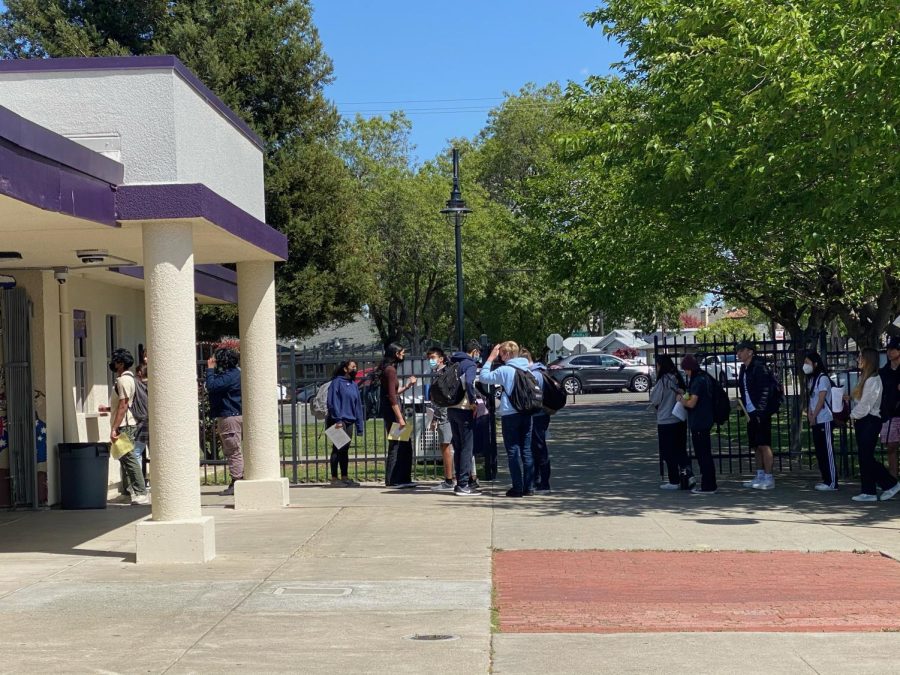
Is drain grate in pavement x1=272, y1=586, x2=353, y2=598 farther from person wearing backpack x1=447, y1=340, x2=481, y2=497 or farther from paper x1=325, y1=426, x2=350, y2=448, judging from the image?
paper x1=325, y1=426, x2=350, y2=448

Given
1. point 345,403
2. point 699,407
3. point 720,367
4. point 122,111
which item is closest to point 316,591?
point 122,111

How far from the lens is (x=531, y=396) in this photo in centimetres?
1367

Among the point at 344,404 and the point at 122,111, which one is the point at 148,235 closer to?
the point at 122,111

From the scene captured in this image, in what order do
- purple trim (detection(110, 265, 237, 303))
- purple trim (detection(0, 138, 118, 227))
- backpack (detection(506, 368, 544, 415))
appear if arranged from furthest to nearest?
1. purple trim (detection(110, 265, 237, 303))
2. backpack (detection(506, 368, 544, 415))
3. purple trim (detection(0, 138, 118, 227))

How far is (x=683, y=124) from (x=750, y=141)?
1902mm

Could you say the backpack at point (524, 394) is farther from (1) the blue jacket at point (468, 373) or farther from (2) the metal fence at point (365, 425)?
(2) the metal fence at point (365, 425)

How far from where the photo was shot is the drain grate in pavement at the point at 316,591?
824 centimetres

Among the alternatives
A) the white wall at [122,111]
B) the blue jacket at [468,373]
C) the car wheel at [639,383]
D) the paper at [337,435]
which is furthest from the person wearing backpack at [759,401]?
the car wheel at [639,383]

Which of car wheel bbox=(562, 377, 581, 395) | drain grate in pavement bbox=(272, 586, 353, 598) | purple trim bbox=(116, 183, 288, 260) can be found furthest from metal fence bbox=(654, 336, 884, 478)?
car wheel bbox=(562, 377, 581, 395)

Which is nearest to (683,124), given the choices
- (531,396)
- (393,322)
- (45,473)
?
(531,396)

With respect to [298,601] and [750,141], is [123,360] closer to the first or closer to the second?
[298,601]

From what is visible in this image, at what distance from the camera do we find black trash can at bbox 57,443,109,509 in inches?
525

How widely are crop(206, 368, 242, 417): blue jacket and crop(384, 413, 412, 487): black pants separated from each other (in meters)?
1.94

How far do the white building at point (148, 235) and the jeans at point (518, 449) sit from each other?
2.65 meters
